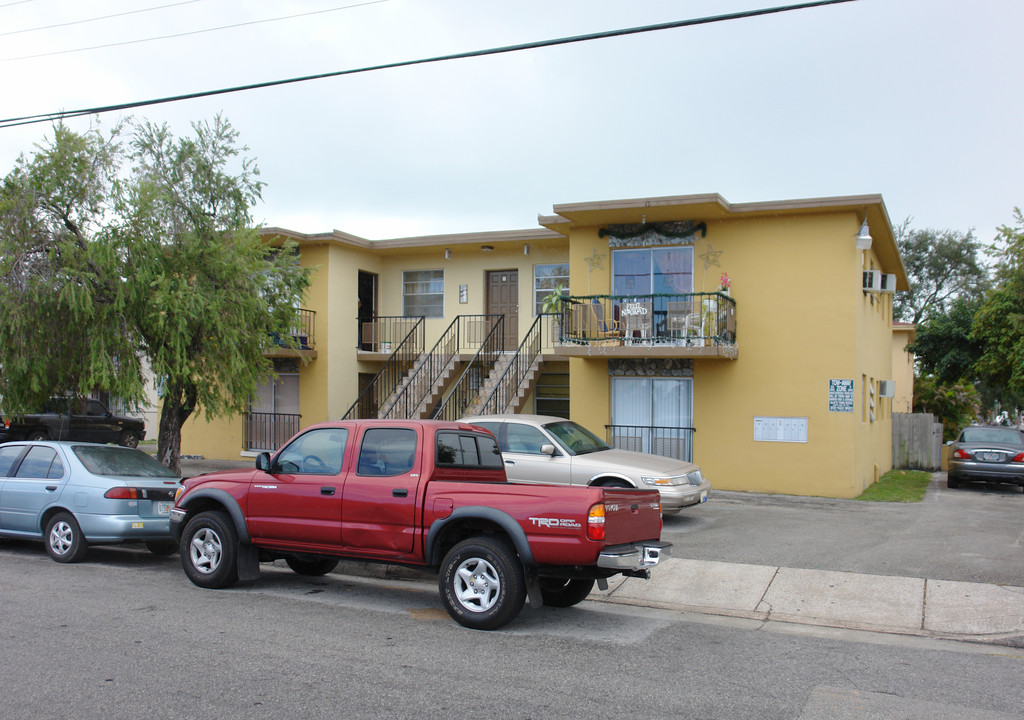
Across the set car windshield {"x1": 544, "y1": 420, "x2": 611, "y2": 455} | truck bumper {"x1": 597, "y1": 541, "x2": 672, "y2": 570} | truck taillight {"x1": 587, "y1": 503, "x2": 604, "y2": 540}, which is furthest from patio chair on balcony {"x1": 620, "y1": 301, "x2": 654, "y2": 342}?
truck taillight {"x1": 587, "y1": 503, "x2": 604, "y2": 540}

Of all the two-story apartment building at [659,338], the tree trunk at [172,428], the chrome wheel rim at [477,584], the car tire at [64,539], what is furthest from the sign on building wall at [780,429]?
the car tire at [64,539]

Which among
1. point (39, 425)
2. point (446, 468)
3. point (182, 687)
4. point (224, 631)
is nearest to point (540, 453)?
point (446, 468)

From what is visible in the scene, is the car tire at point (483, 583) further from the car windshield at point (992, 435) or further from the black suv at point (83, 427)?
the car windshield at point (992, 435)

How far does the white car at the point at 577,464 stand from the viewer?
12.0m

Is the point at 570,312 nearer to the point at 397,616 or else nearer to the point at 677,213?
the point at 677,213

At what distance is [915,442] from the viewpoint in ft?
81.4

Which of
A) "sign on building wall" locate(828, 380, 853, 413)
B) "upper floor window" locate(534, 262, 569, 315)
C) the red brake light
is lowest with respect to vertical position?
the red brake light

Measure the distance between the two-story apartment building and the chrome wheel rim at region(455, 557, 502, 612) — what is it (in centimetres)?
853

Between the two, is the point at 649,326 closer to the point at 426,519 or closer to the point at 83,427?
the point at 426,519

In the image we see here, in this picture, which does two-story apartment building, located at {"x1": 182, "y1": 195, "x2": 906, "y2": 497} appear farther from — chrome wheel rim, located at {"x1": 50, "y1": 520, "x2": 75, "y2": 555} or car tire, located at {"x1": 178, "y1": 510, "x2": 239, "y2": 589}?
car tire, located at {"x1": 178, "y1": 510, "x2": 239, "y2": 589}

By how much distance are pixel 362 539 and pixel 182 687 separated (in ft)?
7.83

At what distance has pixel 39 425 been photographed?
2097cm

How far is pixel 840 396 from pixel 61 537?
517 inches

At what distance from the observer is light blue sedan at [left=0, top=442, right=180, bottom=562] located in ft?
31.7
